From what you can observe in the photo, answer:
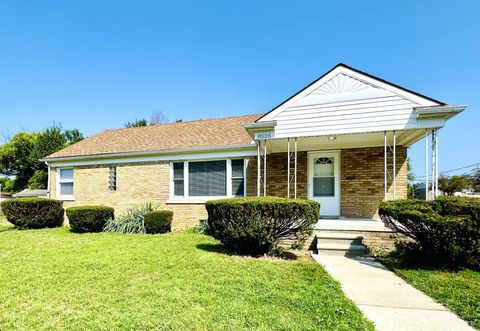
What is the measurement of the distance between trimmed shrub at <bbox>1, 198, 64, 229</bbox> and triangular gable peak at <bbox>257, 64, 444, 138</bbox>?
10.6 metres

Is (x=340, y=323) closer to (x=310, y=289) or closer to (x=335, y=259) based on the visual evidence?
(x=310, y=289)

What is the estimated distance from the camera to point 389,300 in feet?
11.9

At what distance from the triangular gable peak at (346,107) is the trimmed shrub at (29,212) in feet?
34.8

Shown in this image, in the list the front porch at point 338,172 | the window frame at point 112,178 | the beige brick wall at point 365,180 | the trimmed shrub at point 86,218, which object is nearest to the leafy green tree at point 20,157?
the window frame at point 112,178

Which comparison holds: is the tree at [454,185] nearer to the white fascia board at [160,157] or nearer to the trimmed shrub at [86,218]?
the white fascia board at [160,157]

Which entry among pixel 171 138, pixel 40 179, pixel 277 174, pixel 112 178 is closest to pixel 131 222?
pixel 112 178

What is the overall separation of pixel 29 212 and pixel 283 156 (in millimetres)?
11287

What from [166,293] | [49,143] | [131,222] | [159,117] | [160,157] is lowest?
[131,222]

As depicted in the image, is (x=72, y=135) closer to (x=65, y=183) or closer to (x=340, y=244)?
(x=65, y=183)

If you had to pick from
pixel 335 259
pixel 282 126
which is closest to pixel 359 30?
pixel 282 126

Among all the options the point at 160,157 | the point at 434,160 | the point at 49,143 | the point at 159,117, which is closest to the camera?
the point at 434,160

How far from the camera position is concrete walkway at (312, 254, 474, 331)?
2.94 metres

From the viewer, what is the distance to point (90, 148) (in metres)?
13.5

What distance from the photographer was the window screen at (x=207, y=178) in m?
10.4
